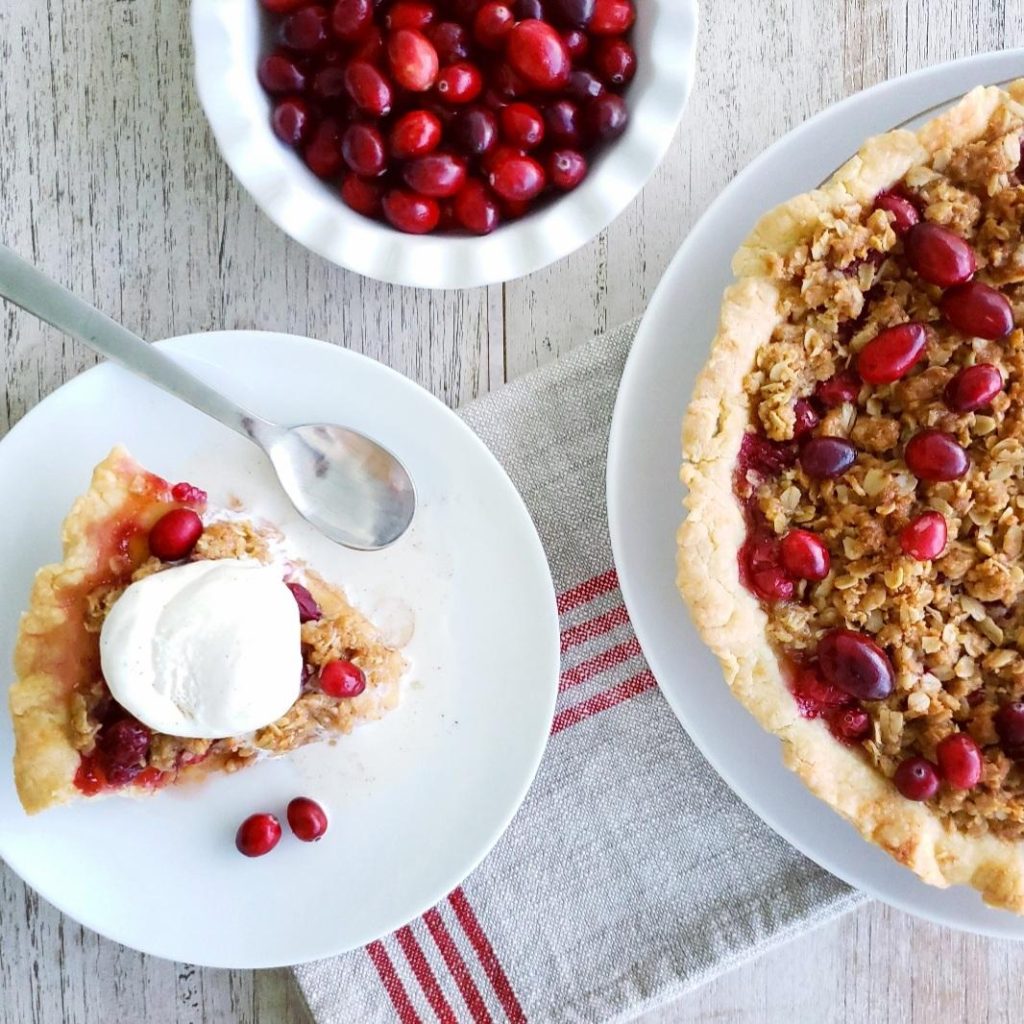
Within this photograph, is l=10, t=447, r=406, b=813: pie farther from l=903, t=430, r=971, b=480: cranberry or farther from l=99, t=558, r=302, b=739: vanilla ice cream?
l=903, t=430, r=971, b=480: cranberry

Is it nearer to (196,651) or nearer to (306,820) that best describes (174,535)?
(196,651)

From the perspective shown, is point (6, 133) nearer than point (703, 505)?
No

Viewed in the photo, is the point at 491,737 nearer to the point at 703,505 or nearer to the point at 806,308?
the point at 703,505

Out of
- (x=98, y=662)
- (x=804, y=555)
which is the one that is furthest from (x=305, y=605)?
(x=804, y=555)

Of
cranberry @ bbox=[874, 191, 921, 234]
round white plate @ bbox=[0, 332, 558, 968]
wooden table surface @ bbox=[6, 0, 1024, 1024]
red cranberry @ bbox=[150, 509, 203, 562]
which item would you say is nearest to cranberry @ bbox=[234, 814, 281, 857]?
round white plate @ bbox=[0, 332, 558, 968]

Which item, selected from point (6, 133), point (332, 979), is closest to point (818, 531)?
point (332, 979)
